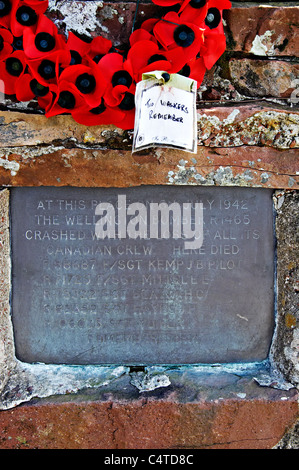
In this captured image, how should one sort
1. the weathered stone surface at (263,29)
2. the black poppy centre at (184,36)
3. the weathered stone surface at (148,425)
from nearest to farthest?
the black poppy centre at (184,36), the weathered stone surface at (263,29), the weathered stone surface at (148,425)

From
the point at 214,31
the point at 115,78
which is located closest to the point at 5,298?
the point at 115,78

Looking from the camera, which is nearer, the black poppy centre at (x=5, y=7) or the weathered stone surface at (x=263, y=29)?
the black poppy centre at (x=5, y=7)

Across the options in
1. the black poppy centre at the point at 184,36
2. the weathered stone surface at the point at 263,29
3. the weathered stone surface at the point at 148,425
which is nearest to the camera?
the black poppy centre at the point at 184,36

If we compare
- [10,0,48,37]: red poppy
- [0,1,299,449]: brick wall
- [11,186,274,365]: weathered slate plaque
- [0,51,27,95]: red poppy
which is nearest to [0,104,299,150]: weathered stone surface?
[0,1,299,449]: brick wall

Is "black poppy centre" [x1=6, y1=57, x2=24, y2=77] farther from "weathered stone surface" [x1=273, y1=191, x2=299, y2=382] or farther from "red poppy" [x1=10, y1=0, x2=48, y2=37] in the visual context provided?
"weathered stone surface" [x1=273, y1=191, x2=299, y2=382]

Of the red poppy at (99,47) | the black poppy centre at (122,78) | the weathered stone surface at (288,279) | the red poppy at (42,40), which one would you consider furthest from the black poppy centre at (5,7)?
the weathered stone surface at (288,279)

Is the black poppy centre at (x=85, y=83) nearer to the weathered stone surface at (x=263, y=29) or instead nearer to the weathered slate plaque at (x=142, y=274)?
the weathered slate plaque at (x=142, y=274)

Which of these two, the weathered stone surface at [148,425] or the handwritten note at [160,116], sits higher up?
the handwritten note at [160,116]

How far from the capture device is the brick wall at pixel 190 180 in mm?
1607

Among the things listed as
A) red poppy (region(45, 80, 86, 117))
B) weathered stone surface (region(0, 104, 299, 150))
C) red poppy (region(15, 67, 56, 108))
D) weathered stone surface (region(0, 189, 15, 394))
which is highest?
red poppy (region(15, 67, 56, 108))

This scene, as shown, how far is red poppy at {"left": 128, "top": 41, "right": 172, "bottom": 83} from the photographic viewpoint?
146 centimetres

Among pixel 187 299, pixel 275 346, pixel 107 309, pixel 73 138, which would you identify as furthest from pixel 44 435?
pixel 73 138

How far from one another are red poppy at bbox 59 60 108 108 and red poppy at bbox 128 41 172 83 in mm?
144

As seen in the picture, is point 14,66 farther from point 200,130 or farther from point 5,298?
point 5,298
